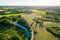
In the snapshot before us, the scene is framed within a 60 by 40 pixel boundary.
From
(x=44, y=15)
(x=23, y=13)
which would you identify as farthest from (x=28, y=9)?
(x=44, y=15)

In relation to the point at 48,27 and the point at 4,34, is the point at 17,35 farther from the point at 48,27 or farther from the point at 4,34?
the point at 48,27

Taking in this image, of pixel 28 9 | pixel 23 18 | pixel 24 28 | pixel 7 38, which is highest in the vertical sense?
pixel 28 9

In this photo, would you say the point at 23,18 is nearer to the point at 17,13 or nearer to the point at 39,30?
the point at 17,13

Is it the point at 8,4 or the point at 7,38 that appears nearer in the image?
the point at 7,38

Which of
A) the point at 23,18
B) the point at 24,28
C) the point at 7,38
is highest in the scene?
the point at 23,18

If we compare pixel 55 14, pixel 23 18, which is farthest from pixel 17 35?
pixel 55 14

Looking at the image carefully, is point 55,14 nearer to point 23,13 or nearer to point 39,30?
point 39,30

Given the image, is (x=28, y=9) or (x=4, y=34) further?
(x=28, y=9)

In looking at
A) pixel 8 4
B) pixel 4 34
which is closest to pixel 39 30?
pixel 4 34

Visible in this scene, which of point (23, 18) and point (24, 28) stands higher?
point (23, 18)

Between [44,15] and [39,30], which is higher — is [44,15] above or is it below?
above
